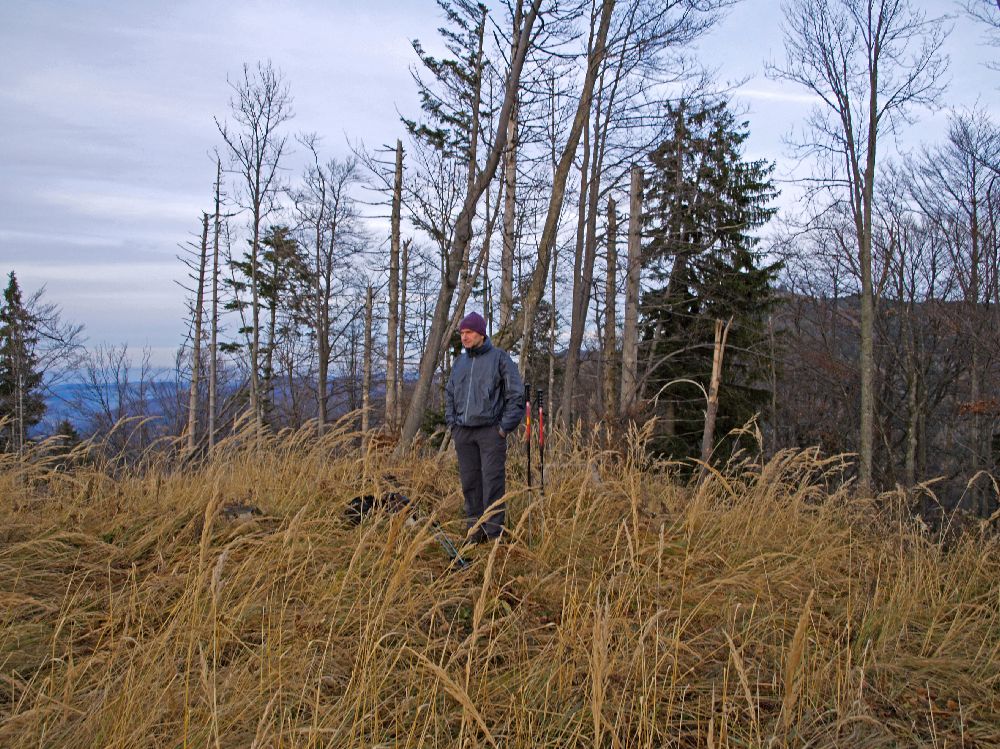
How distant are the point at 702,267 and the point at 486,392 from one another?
1437cm

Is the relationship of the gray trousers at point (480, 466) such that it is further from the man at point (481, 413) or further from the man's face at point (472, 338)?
the man's face at point (472, 338)

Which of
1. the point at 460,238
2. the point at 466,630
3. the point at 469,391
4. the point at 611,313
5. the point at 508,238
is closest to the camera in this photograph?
the point at 466,630

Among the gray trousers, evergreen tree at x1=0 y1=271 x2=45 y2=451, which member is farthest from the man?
evergreen tree at x1=0 y1=271 x2=45 y2=451

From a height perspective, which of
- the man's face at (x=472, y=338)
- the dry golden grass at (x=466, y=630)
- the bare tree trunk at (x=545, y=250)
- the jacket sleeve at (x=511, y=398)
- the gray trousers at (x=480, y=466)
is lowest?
the dry golden grass at (x=466, y=630)

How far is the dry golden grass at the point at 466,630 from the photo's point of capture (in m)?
2.39

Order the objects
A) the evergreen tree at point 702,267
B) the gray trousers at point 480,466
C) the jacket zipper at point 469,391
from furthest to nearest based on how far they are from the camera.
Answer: the evergreen tree at point 702,267, the jacket zipper at point 469,391, the gray trousers at point 480,466

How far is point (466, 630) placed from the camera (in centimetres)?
343

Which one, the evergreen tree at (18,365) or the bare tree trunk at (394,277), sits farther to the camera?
the evergreen tree at (18,365)

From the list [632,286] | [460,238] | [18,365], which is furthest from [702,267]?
[18,365]

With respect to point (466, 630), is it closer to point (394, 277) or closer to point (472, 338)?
Result: point (472, 338)

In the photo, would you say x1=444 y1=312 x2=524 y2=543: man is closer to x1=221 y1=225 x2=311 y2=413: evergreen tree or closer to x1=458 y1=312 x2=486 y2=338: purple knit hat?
x1=458 y1=312 x2=486 y2=338: purple knit hat

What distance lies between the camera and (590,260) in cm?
1475

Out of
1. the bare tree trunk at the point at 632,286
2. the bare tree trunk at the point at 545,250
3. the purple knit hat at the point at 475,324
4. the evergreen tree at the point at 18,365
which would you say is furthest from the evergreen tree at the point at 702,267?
the evergreen tree at the point at 18,365

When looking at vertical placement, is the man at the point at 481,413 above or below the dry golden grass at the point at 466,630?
above
